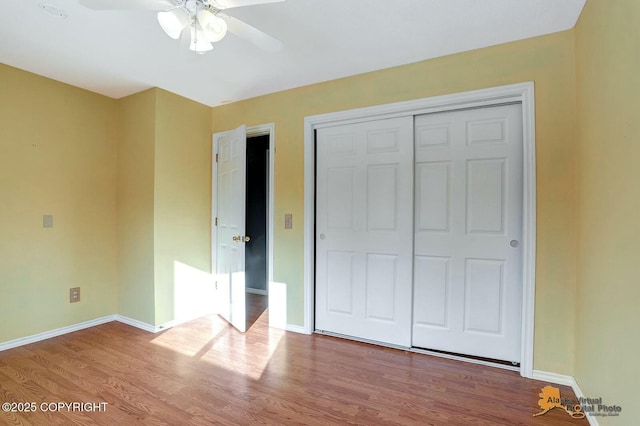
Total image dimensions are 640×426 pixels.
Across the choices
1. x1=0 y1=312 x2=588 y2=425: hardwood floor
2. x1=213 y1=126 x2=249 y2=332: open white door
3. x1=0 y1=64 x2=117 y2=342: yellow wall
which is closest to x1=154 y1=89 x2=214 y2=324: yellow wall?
x1=213 y1=126 x2=249 y2=332: open white door

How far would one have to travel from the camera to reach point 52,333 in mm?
2807

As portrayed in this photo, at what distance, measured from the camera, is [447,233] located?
95.7 inches

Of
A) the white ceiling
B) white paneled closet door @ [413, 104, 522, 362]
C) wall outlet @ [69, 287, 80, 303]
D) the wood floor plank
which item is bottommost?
the wood floor plank

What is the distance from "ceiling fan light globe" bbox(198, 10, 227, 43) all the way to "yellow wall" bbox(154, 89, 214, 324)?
182cm

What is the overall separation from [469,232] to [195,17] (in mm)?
2274

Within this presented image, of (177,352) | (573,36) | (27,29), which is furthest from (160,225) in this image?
(573,36)

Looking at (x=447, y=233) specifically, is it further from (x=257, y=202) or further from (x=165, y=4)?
(x=257, y=202)

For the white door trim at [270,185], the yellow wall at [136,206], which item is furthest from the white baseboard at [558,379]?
the yellow wall at [136,206]

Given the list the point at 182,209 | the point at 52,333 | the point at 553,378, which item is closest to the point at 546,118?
the point at 553,378

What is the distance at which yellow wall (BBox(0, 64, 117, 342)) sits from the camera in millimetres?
2547

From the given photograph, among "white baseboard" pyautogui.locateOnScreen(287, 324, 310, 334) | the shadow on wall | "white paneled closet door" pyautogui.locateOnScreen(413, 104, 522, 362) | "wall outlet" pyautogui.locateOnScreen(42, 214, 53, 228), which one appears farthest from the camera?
the shadow on wall

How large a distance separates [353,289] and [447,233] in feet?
3.17

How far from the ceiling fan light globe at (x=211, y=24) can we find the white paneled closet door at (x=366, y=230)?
4.97 ft

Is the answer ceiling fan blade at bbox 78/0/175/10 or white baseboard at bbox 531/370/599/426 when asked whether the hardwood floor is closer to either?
white baseboard at bbox 531/370/599/426
